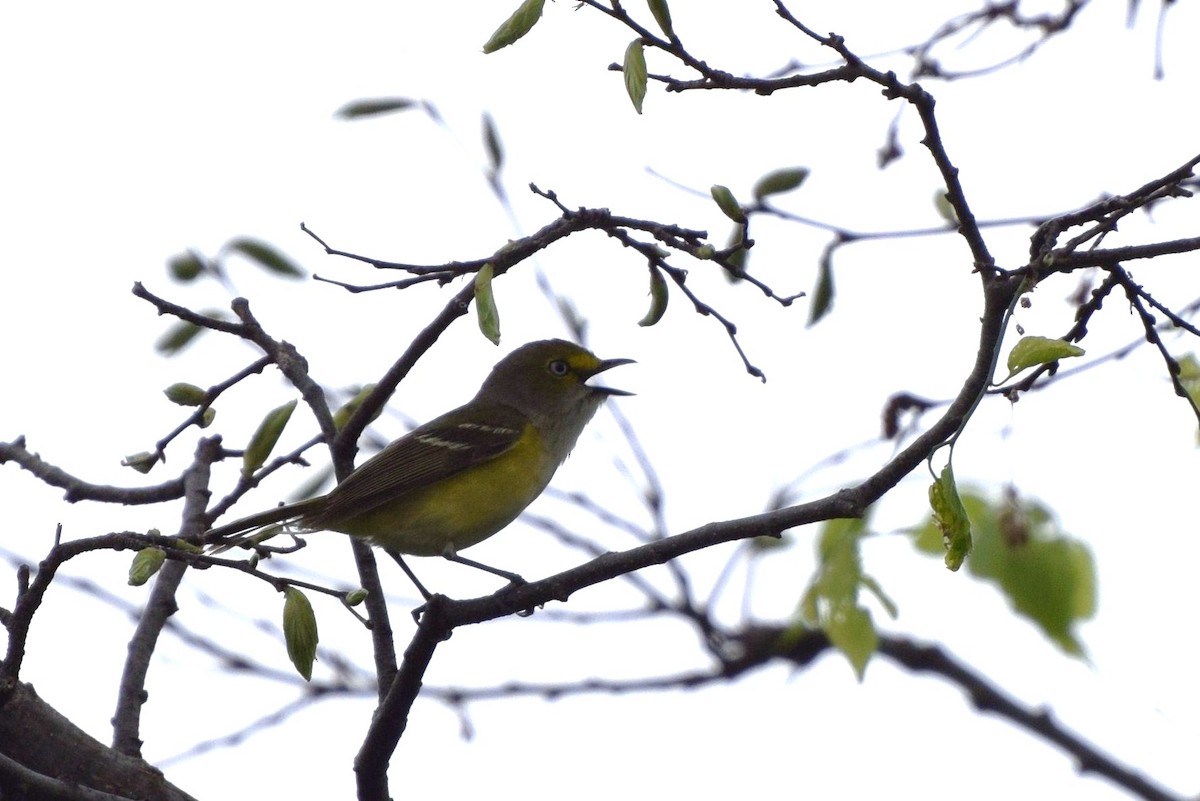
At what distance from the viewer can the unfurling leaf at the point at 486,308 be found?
3322 millimetres

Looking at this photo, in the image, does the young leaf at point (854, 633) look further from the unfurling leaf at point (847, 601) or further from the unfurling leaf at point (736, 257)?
the unfurling leaf at point (736, 257)

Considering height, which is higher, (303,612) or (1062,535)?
(1062,535)

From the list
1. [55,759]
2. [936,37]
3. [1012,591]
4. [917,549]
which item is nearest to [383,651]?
[55,759]

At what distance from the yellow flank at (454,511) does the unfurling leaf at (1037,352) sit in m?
3.49

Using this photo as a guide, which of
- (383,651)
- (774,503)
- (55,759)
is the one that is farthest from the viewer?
(774,503)

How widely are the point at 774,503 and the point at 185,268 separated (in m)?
3.24

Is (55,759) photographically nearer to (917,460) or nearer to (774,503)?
(917,460)

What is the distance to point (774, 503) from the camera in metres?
7.03

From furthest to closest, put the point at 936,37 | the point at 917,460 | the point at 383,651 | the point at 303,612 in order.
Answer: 1. the point at 936,37
2. the point at 383,651
3. the point at 303,612
4. the point at 917,460

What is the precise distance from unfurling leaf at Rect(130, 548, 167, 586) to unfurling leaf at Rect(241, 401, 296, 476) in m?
1.46

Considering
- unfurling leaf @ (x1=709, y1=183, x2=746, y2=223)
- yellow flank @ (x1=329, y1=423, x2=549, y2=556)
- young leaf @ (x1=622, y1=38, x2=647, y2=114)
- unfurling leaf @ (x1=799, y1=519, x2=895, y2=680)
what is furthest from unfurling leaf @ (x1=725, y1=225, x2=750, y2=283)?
yellow flank @ (x1=329, y1=423, x2=549, y2=556)

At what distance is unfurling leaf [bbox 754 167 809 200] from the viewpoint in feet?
15.6

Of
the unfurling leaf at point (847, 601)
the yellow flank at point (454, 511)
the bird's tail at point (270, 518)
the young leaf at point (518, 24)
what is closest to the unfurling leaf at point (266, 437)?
the bird's tail at point (270, 518)

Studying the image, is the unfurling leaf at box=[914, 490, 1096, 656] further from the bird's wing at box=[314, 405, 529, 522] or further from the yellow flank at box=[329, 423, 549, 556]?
the bird's wing at box=[314, 405, 529, 522]
